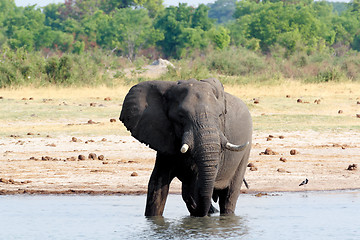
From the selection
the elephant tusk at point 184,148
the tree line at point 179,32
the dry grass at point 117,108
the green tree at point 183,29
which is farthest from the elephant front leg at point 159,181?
the green tree at point 183,29

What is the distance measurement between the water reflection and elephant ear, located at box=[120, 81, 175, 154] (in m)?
0.99

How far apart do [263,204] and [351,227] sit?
1.50 meters

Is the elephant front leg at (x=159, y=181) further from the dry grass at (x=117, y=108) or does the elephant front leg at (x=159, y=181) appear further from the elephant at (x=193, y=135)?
the dry grass at (x=117, y=108)

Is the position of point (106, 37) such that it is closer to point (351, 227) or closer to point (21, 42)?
point (21, 42)

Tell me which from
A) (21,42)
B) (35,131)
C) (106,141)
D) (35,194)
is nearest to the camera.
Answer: (35,194)

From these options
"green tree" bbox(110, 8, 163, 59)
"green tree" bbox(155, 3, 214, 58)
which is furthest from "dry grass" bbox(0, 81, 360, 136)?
"green tree" bbox(110, 8, 163, 59)

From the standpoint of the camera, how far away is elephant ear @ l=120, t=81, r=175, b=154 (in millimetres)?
7523

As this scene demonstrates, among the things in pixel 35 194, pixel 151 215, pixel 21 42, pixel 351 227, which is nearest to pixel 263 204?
pixel 351 227

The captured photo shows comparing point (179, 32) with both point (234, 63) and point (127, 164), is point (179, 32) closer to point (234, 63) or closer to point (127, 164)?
point (234, 63)

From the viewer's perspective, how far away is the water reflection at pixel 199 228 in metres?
7.92

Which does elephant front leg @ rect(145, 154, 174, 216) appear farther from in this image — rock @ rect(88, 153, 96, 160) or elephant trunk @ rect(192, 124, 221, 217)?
rock @ rect(88, 153, 96, 160)

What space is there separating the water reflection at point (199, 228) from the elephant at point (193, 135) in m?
0.14

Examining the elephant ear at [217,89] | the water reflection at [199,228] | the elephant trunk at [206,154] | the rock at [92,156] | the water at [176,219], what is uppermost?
the elephant ear at [217,89]

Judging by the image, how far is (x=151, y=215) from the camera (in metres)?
8.07
